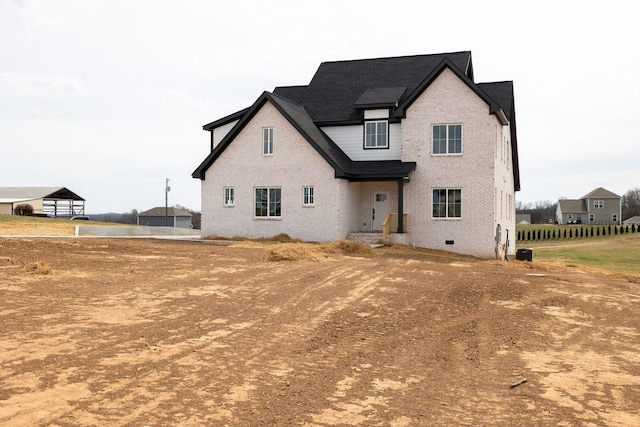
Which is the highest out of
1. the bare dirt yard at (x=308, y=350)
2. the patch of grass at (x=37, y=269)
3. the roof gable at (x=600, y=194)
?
the roof gable at (x=600, y=194)

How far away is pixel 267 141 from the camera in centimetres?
2816

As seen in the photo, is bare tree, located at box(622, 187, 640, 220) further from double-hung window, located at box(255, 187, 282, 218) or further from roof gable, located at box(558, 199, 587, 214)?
double-hung window, located at box(255, 187, 282, 218)

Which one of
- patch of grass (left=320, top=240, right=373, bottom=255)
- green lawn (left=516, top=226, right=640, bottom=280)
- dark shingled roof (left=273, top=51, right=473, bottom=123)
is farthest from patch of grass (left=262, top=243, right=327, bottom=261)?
green lawn (left=516, top=226, right=640, bottom=280)

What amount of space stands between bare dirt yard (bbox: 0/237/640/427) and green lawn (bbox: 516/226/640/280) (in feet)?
67.2

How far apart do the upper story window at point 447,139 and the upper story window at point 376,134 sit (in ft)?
9.42

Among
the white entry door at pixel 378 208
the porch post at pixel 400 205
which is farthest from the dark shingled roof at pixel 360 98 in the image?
the white entry door at pixel 378 208

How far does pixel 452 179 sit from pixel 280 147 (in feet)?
28.1

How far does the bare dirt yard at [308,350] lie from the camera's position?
18.5 ft

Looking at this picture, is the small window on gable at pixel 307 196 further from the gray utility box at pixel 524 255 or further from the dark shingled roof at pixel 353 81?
the gray utility box at pixel 524 255

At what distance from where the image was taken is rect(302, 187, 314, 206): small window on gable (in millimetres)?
27173

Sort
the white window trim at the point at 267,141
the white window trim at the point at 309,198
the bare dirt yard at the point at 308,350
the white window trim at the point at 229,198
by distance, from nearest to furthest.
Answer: the bare dirt yard at the point at 308,350 < the white window trim at the point at 309,198 < the white window trim at the point at 267,141 < the white window trim at the point at 229,198

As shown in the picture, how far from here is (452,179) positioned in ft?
86.3

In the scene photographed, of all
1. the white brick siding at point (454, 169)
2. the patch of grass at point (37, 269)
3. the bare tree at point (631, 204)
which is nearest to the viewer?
the patch of grass at point (37, 269)

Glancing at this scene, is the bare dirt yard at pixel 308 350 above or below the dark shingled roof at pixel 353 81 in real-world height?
below
